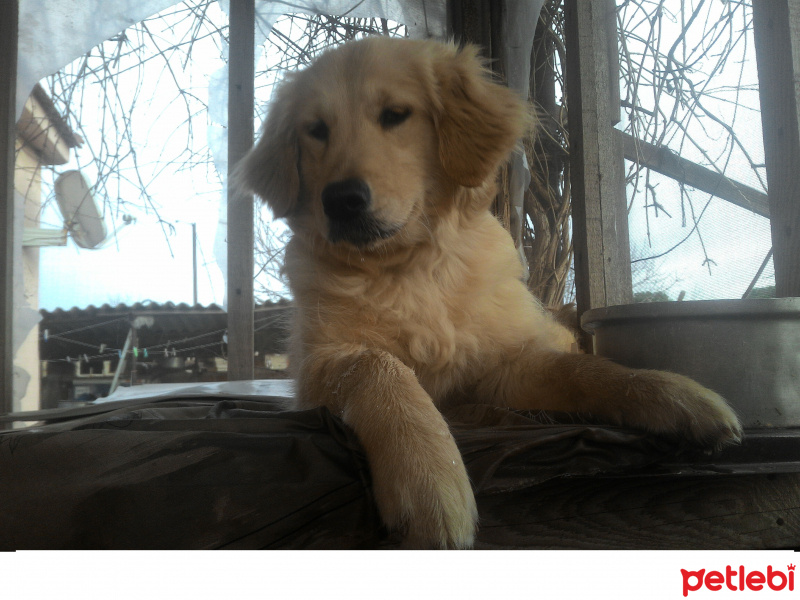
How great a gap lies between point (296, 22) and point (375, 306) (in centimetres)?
251

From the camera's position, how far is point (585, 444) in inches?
43.1

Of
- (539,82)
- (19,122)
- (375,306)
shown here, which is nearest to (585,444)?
(375,306)

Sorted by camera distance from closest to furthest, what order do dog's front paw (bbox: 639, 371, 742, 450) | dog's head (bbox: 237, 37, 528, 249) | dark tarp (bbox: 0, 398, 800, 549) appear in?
dark tarp (bbox: 0, 398, 800, 549) → dog's front paw (bbox: 639, 371, 742, 450) → dog's head (bbox: 237, 37, 528, 249)

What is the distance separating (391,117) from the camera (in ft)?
5.94

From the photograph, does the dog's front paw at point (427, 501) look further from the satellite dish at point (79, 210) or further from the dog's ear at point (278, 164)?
the satellite dish at point (79, 210)

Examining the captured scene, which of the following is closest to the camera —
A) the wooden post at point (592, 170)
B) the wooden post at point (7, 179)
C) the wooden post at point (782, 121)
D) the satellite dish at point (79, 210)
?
the wooden post at point (782, 121)

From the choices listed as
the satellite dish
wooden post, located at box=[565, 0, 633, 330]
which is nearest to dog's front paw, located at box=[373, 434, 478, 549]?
wooden post, located at box=[565, 0, 633, 330]

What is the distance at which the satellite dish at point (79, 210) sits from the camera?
337cm

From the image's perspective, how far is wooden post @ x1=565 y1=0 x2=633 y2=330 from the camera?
2170 mm

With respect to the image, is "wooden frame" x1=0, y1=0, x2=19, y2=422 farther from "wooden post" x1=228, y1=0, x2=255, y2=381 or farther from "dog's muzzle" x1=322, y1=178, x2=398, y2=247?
"dog's muzzle" x1=322, y1=178, x2=398, y2=247

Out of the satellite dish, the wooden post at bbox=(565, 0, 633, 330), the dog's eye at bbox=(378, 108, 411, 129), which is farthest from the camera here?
the satellite dish

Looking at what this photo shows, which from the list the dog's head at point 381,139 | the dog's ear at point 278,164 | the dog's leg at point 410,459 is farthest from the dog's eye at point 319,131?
the dog's leg at point 410,459

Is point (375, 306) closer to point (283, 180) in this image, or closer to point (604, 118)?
point (283, 180)
